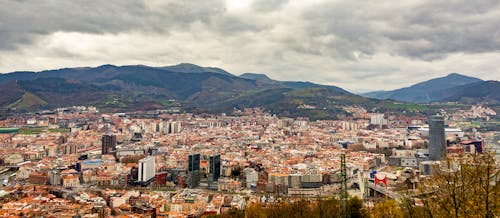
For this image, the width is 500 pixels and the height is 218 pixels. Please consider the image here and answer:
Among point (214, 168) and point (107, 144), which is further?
point (107, 144)

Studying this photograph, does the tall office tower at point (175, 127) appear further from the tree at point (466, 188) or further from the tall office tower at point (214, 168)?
the tree at point (466, 188)

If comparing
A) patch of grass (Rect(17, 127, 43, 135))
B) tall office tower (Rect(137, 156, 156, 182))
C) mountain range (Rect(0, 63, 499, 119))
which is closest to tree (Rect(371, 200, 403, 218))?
tall office tower (Rect(137, 156, 156, 182))

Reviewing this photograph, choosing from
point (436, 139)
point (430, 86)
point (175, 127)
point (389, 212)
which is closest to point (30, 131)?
point (175, 127)

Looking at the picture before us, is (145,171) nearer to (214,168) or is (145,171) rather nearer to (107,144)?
(214,168)

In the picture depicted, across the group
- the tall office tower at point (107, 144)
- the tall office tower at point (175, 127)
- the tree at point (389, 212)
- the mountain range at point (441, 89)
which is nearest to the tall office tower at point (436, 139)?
the tree at point (389, 212)

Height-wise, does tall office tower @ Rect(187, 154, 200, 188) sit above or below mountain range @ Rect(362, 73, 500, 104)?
below

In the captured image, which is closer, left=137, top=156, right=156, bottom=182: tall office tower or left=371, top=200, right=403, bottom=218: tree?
left=371, top=200, right=403, bottom=218: tree

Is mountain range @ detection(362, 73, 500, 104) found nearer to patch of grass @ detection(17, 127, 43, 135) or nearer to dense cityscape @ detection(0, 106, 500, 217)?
dense cityscape @ detection(0, 106, 500, 217)
